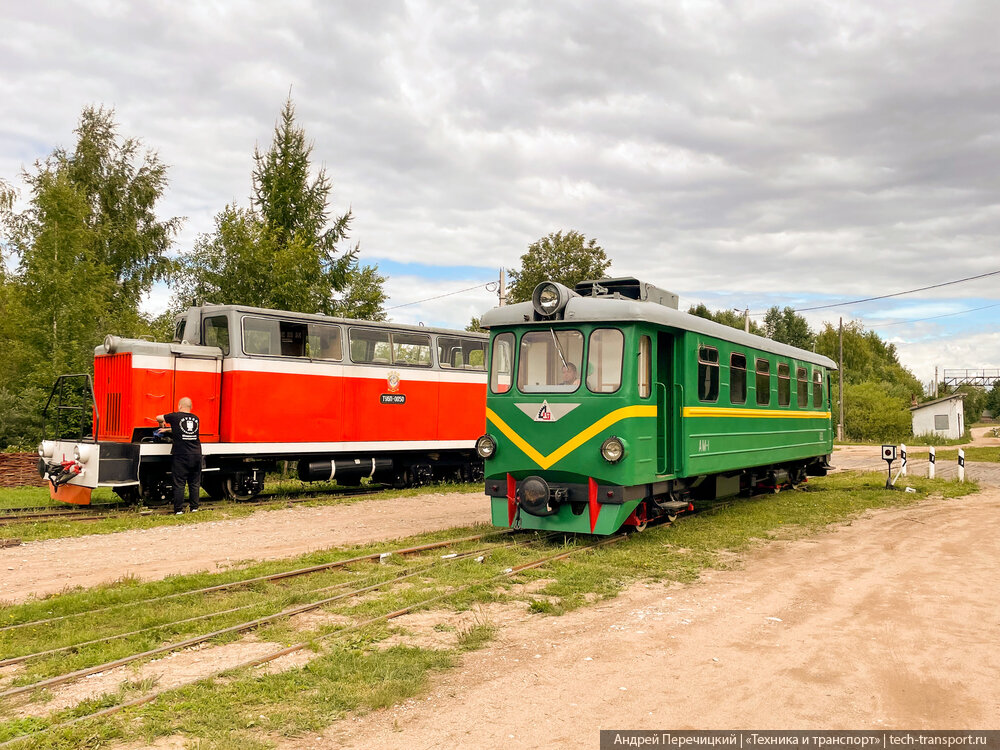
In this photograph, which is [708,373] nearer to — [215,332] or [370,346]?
[370,346]

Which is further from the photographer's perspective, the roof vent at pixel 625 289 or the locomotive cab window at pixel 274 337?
the locomotive cab window at pixel 274 337

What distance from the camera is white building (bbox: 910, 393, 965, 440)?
181 feet

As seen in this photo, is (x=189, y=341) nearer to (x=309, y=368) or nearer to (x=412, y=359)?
(x=309, y=368)

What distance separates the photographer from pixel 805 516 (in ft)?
42.9

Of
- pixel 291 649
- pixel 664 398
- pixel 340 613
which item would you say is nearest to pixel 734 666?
pixel 291 649

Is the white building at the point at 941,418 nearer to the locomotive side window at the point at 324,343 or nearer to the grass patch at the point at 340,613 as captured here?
the grass patch at the point at 340,613

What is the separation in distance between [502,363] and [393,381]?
690 cm

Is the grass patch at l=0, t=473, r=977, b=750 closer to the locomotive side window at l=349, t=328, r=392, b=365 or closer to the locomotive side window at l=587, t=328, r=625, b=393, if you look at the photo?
the locomotive side window at l=587, t=328, r=625, b=393

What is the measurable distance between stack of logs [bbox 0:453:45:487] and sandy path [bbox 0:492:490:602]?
833 cm

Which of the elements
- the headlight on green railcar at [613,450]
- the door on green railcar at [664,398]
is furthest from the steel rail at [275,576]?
the door on green railcar at [664,398]

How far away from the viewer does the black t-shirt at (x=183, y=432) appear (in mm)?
12958

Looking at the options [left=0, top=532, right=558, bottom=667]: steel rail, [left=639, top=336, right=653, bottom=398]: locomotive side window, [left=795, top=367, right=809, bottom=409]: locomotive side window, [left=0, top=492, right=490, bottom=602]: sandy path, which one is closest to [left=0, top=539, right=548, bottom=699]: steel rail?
[left=0, top=532, right=558, bottom=667]: steel rail

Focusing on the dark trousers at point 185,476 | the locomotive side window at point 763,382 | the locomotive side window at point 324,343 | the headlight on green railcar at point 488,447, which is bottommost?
the dark trousers at point 185,476

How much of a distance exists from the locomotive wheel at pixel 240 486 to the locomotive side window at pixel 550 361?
23.3 feet
